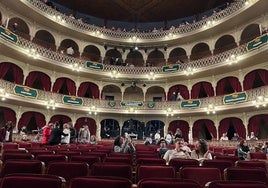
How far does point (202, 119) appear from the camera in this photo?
20.9 metres

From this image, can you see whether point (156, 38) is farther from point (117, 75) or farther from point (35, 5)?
point (35, 5)

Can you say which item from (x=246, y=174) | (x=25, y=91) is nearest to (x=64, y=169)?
(x=246, y=174)

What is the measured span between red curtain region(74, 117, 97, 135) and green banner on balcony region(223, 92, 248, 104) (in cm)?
1253

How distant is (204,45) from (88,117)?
1414 centimetres

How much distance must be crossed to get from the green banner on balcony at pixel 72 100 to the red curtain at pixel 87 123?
261 centimetres

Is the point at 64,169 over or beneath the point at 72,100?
beneath

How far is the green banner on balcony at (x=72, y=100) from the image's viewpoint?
18925 millimetres

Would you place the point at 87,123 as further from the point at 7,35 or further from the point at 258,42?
the point at 258,42

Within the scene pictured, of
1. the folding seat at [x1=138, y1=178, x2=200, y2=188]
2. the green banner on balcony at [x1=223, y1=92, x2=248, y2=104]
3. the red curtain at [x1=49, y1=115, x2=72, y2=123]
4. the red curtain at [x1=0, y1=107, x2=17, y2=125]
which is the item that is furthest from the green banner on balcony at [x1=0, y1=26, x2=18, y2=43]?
the green banner on balcony at [x1=223, y1=92, x2=248, y2=104]

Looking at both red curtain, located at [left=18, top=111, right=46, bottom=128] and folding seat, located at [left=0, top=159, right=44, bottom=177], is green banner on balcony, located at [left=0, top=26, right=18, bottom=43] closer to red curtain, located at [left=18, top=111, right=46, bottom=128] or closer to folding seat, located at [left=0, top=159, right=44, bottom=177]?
red curtain, located at [left=18, top=111, right=46, bottom=128]

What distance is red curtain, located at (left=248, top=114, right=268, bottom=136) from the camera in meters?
16.8

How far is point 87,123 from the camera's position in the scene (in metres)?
21.9

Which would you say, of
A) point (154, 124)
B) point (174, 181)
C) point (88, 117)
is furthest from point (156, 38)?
point (174, 181)

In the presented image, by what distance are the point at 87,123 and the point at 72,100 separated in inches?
142
